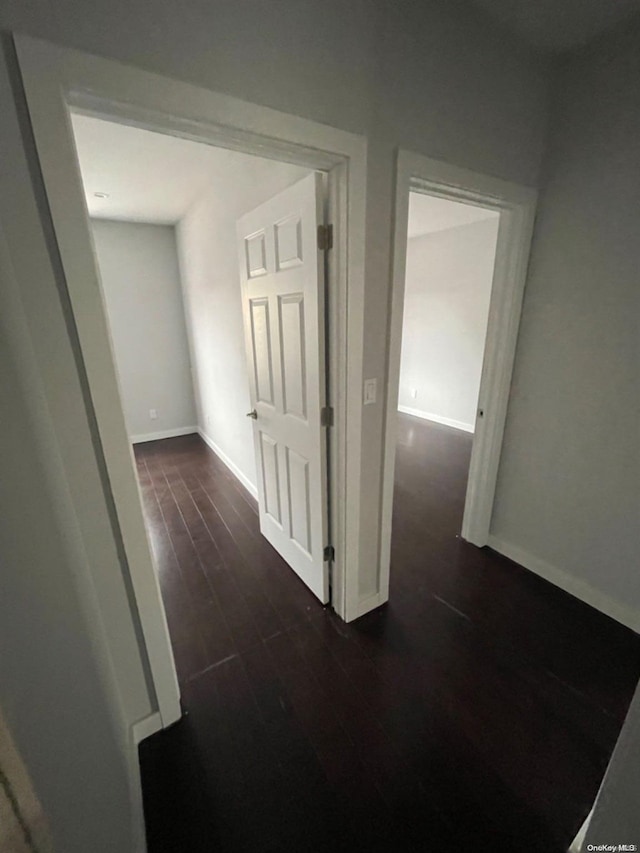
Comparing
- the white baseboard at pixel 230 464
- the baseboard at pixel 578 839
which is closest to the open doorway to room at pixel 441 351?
the white baseboard at pixel 230 464

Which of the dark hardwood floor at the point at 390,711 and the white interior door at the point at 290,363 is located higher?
the white interior door at the point at 290,363

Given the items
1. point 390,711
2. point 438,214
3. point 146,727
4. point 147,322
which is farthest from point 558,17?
point 147,322

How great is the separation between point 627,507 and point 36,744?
2194 mm

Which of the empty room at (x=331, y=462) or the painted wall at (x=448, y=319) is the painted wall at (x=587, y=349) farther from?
the painted wall at (x=448, y=319)

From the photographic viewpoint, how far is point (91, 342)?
0.90 meters

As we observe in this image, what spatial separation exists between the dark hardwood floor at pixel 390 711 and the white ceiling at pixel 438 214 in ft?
9.96

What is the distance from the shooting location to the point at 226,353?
2.99m

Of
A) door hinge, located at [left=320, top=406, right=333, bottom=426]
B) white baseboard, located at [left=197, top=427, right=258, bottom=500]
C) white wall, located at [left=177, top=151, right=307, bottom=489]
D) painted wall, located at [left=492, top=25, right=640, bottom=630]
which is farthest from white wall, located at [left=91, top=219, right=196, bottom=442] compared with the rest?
painted wall, located at [left=492, top=25, right=640, bottom=630]

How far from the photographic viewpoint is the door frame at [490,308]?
1.35 meters

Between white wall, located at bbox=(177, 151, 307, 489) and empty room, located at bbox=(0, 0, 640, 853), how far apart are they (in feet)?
0.19

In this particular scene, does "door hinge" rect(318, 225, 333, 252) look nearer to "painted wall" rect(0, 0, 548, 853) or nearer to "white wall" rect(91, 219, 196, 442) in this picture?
"painted wall" rect(0, 0, 548, 853)

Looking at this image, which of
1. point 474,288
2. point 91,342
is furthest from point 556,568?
point 474,288

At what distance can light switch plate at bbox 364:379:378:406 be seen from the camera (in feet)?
4.75

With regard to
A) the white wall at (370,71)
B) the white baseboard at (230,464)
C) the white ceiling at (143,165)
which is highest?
the white ceiling at (143,165)
